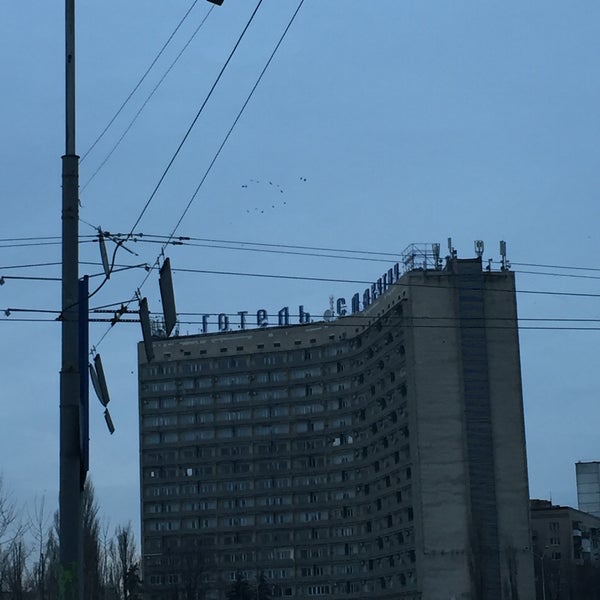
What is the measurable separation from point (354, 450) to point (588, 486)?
58.5m

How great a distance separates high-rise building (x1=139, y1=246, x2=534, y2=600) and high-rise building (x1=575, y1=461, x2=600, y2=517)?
54.7 meters

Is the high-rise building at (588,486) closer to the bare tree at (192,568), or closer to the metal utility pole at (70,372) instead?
the bare tree at (192,568)

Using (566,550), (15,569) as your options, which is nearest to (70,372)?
(15,569)

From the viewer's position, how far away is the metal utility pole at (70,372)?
15.3m

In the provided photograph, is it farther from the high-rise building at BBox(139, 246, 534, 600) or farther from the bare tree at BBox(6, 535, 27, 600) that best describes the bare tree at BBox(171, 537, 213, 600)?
the bare tree at BBox(6, 535, 27, 600)

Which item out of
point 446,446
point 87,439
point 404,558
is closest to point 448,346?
point 446,446

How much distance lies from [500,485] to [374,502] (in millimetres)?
20632

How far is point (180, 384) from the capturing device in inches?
6511

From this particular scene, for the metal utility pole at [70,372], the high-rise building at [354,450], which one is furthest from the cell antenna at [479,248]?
the metal utility pole at [70,372]

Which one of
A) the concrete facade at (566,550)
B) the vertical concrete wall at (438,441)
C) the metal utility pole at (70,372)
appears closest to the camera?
the metal utility pole at (70,372)

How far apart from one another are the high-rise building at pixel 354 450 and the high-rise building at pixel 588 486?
54675 millimetres

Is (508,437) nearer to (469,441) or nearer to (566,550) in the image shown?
(469,441)

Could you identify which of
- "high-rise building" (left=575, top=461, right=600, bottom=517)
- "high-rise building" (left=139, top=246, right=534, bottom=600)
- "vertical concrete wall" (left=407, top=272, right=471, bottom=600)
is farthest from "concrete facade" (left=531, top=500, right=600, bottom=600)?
"vertical concrete wall" (left=407, top=272, right=471, bottom=600)

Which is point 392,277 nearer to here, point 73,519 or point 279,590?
point 279,590
